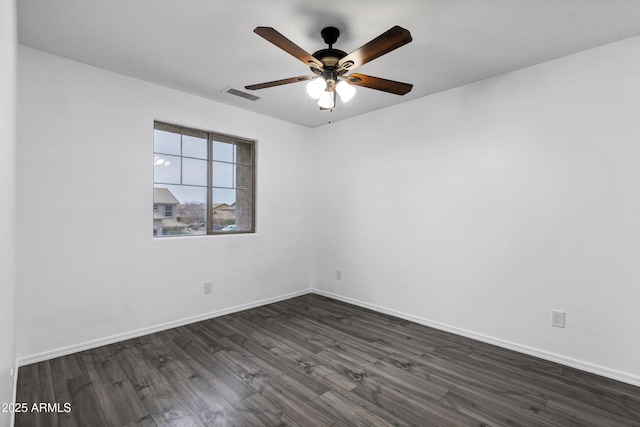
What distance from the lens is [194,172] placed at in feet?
12.0

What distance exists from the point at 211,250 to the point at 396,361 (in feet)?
7.65

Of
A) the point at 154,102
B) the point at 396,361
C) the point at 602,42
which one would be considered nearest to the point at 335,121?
the point at 154,102

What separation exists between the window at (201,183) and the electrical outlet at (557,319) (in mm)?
3310

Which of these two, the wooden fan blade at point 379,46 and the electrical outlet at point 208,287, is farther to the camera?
the electrical outlet at point 208,287

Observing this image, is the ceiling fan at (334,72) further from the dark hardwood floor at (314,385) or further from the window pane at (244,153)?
the dark hardwood floor at (314,385)

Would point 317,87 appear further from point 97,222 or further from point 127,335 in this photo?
point 127,335

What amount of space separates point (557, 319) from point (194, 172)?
153 inches

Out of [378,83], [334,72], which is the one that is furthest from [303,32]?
[378,83]

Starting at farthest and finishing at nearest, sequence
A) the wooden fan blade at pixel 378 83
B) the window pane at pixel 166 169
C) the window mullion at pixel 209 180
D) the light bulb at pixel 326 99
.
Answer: the window mullion at pixel 209 180, the window pane at pixel 166 169, the light bulb at pixel 326 99, the wooden fan blade at pixel 378 83

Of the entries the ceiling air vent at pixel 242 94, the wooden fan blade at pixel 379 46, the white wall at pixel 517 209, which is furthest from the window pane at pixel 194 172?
the wooden fan blade at pixel 379 46

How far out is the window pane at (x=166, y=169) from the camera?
11.0 ft

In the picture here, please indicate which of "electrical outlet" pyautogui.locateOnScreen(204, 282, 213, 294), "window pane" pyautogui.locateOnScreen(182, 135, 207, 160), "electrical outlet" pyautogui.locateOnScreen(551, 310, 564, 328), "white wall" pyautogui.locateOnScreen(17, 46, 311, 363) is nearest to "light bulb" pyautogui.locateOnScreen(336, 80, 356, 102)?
"white wall" pyautogui.locateOnScreen(17, 46, 311, 363)

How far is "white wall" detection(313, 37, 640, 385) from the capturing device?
94.2 inches

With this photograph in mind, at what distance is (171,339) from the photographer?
9.98 feet
